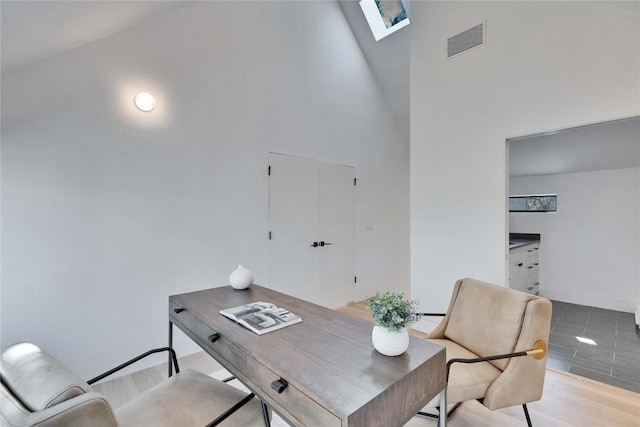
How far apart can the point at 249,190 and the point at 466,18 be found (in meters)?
2.84

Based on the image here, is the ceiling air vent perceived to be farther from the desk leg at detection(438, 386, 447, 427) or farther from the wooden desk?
the desk leg at detection(438, 386, 447, 427)

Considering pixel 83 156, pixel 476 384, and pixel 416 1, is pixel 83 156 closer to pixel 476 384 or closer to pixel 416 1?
pixel 476 384

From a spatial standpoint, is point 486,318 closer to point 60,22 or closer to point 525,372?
point 525,372

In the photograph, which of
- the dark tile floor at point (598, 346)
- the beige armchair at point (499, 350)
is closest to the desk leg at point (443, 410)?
the beige armchair at point (499, 350)

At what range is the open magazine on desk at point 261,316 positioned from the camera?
1363 millimetres

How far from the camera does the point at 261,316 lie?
58.3 inches

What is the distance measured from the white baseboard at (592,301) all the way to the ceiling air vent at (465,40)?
12.3 ft

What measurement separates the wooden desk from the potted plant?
41mm

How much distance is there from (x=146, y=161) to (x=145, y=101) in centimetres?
52

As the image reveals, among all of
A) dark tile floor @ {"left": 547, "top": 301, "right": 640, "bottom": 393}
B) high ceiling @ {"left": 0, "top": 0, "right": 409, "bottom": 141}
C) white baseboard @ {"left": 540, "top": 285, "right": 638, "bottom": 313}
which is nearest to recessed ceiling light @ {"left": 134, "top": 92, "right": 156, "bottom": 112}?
high ceiling @ {"left": 0, "top": 0, "right": 409, "bottom": 141}

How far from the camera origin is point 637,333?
3225 millimetres

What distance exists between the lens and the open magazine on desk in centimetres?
136

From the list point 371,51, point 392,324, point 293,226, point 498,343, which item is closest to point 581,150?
point 371,51

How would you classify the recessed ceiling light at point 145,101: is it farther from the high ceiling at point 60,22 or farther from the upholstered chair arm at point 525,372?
the upholstered chair arm at point 525,372
